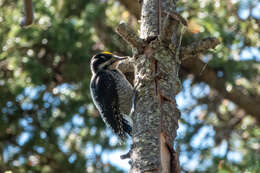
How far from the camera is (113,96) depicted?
4.55 metres

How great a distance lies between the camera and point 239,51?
5.77 m

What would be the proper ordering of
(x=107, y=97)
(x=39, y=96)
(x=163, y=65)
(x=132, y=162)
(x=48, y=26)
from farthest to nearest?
(x=39, y=96), (x=48, y=26), (x=107, y=97), (x=163, y=65), (x=132, y=162)

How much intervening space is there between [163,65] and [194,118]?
333cm

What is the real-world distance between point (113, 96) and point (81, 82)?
150 centimetres

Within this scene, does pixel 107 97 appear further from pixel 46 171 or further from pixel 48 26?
pixel 46 171

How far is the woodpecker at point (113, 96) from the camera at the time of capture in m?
4.41

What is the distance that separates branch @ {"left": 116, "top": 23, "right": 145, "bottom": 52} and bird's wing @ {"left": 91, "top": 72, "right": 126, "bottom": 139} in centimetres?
153

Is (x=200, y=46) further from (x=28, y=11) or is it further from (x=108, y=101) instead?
(x=28, y=11)

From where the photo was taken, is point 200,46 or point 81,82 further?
point 81,82

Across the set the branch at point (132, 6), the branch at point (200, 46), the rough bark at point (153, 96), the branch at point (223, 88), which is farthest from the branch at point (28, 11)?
the branch at point (223, 88)

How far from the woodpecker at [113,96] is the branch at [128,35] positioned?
4.20ft

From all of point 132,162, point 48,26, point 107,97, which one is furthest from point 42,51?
point 132,162

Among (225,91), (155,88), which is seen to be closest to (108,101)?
(155,88)

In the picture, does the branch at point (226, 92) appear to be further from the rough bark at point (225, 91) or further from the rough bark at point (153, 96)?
the rough bark at point (153, 96)
